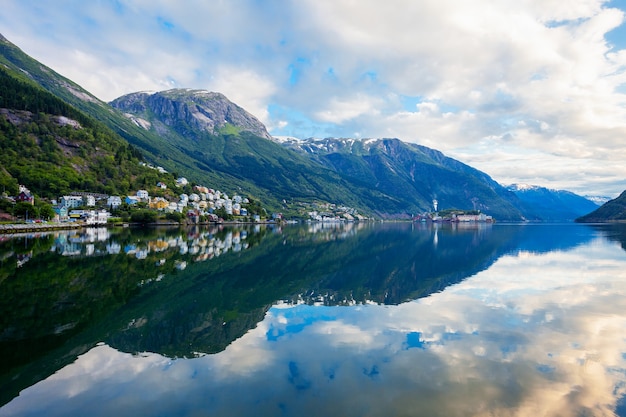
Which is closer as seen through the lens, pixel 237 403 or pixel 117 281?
pixel 237 403

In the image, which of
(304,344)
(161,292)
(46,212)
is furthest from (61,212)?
(304,344)

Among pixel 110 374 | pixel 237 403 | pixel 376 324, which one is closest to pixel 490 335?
pixel 376 324

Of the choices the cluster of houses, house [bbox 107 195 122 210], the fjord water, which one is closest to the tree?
the cluster of houses

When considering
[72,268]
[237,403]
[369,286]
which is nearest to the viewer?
[237,403]

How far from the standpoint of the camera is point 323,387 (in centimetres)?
1024

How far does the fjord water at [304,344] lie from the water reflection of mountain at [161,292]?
0.36 feet

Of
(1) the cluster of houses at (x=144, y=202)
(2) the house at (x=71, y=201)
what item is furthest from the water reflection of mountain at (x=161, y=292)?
(2) the house at (x=71, y=201)

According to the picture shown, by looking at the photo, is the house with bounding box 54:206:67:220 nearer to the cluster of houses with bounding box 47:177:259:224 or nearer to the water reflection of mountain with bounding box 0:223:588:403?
the cluster of houses with bounding box 47:177:259:224

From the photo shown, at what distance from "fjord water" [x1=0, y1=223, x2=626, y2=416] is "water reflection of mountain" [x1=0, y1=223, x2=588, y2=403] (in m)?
0.11

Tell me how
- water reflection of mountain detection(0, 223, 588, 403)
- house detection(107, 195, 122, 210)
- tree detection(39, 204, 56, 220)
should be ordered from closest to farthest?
1. water reflection of mountain detection(0, 223, 588, 403)
2. tree detection(39, 204, 56, 220)
3. house detection(107, 195, 122, 210)

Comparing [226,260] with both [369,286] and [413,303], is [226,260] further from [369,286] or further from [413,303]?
[413,303]

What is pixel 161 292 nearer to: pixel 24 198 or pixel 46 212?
pixel 46 212

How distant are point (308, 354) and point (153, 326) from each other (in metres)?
7.11

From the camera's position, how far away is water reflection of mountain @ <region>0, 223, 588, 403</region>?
1349 centimetres
